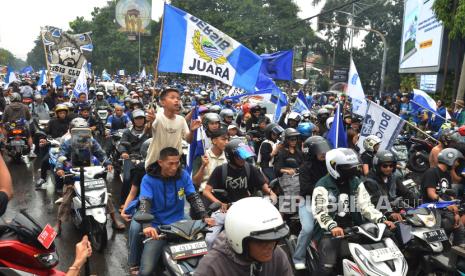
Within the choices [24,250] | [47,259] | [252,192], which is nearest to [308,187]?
[252,192]

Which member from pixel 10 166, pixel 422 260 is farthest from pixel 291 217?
pixel 10 166

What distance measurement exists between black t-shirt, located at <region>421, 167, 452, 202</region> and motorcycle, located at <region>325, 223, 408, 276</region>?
1719 millimetres

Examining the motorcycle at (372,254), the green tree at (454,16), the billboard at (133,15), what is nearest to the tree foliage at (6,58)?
the billboard at (133,15)

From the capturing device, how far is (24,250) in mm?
3094

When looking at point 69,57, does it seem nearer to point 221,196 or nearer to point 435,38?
point 221,196

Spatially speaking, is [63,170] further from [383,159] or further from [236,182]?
[383,159]

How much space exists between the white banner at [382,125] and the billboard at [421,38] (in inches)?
621

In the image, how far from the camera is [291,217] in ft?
17.9

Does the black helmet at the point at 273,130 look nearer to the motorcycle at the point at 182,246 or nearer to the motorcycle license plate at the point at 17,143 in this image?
the motorcycle at the point at 182,246

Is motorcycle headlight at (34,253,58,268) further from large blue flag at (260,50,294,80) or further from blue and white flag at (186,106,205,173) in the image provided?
large blue flag at (260,50,294,80)

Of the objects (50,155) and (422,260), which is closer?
(422,260)

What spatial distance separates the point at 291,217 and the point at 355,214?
3.24 ft

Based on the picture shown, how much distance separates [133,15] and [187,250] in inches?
2562

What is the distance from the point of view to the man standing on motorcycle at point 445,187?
17.2ft
